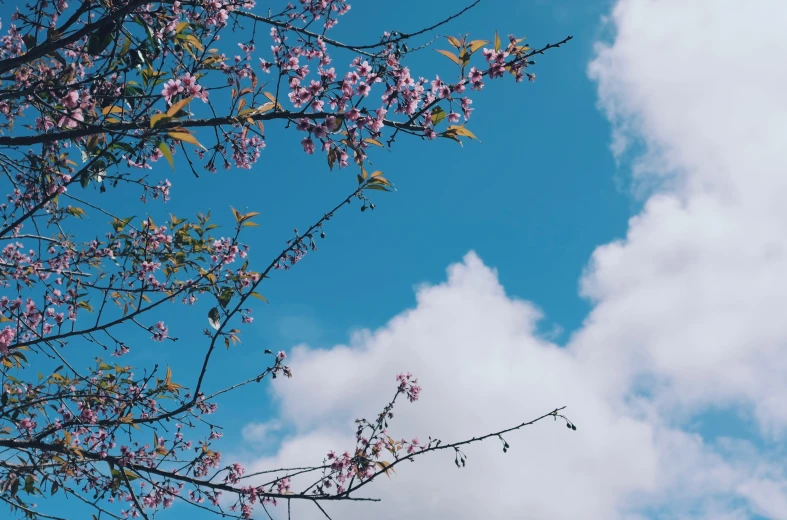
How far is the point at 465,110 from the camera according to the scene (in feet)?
12.6

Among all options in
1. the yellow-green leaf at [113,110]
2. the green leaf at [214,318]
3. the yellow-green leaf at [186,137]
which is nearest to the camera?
the yellow-green leaf at [186,137]

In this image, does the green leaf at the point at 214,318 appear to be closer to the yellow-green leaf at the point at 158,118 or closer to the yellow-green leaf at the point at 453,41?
the yellow-green leaf at the point at 158,118

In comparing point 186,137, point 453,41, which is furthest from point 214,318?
point 453,41

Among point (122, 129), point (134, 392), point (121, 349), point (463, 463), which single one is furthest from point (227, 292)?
point (463, 463)

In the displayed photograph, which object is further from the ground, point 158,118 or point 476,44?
point 476,44

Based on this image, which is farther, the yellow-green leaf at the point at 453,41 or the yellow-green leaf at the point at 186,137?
the yellow-green leaf at the point at 453,41

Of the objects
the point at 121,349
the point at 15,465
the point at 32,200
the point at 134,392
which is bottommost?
the point at 15,465

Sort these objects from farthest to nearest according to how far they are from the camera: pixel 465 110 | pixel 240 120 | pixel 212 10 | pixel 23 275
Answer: pixel 23 275 < pixel 212 10 < pixel 465 110 < pixel 240 120

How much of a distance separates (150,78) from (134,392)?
2.64 meters

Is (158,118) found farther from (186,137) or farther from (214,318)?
(214,318)

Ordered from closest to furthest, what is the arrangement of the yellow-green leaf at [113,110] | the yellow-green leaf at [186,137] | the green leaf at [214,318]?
the yellow-green leaf at [186,137], the yellow-green leaf at [113,110], the green leaf at [214,318]

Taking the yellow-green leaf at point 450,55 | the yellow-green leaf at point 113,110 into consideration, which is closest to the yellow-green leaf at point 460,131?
the yellow-green leaf at point 450,55

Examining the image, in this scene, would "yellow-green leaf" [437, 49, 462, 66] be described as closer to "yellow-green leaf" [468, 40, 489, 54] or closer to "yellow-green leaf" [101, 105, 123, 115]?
"yellow-green leaf" [468, 40, 489, 54]

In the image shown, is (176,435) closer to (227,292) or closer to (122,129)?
(227,292)
